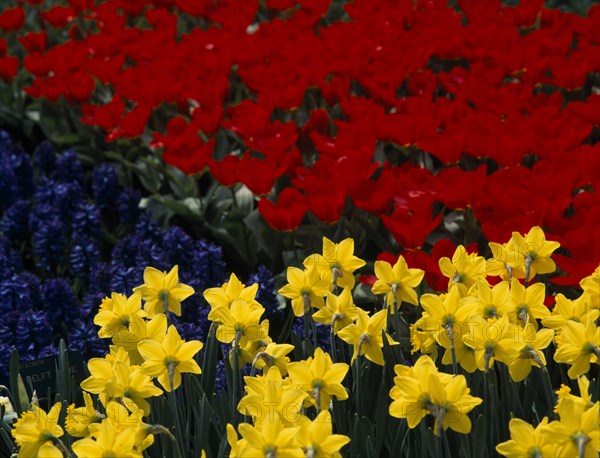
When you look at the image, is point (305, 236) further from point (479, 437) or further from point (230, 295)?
point (479, 437)

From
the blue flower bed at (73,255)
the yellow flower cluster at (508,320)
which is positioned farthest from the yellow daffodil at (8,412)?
the yellow flower cluster at (508,320)

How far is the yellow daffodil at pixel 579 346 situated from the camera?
1559 mm

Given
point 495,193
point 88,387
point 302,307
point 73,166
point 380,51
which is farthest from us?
point 380,51

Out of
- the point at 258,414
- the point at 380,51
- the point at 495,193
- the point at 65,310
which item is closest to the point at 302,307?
the point at 258,414

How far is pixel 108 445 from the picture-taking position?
4.46ft

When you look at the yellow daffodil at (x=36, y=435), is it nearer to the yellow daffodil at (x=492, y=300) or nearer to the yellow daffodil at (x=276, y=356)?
the yellow daffodil at (x=276, y=356)

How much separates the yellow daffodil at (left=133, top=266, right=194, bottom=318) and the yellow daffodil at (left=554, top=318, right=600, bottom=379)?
667 millimetres

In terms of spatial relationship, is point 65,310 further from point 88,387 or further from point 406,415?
point 406,415

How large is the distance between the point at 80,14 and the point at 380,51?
1.97 m

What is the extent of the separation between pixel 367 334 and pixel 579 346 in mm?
345

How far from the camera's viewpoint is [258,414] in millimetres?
1481

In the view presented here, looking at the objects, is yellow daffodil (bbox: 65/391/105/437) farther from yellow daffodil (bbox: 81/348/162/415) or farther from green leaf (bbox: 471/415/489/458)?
green leaf (bbox: 471/415/489/458)

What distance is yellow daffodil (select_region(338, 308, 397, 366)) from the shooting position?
166 centimetres

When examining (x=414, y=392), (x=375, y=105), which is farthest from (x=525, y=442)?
(x=375, y=105)
